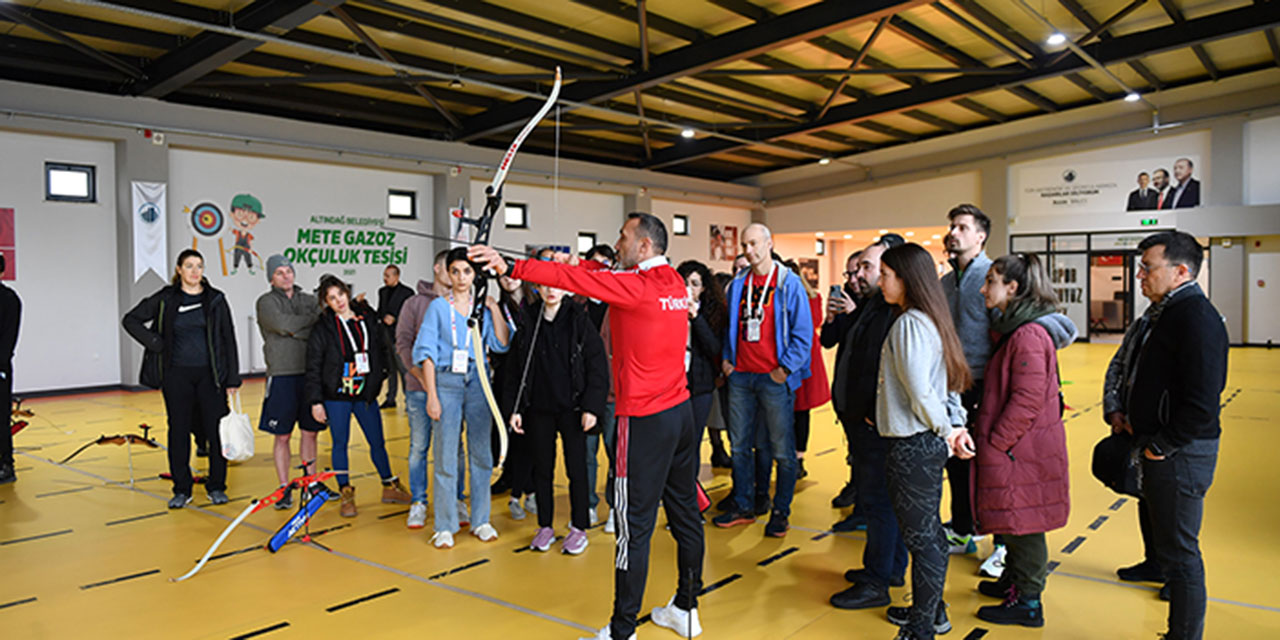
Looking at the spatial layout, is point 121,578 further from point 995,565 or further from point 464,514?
point 995,565

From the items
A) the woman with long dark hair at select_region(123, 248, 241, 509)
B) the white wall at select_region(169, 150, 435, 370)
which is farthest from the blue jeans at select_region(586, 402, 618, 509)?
the white wall at select_region(169, 150, 435, 370)

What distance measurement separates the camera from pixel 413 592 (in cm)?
337

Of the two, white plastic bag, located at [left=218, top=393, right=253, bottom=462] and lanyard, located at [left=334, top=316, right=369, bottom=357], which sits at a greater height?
lanyard, located at [left=334, top=316, right=369, bottom=357]

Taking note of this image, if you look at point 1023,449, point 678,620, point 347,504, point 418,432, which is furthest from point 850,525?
point 347,504

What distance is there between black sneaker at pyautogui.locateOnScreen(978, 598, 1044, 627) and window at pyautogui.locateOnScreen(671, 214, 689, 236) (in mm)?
16301

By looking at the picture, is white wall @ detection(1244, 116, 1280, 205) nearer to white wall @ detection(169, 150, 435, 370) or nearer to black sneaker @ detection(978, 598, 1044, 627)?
black sneaker @ detection(978, 598, 1044, 627)

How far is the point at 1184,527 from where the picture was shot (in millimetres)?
2482

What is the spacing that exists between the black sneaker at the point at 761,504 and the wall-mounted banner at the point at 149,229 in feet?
32.2

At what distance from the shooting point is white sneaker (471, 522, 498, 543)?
409 centimetres

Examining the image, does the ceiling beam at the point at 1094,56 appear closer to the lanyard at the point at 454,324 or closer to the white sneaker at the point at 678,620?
the lanyard at the point at 454,324

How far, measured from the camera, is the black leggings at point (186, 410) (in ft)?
15.2

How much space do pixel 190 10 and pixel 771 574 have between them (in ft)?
28.1

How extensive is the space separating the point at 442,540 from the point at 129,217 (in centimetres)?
918

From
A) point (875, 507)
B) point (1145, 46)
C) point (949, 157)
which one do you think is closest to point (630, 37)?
point (1145, 46)
